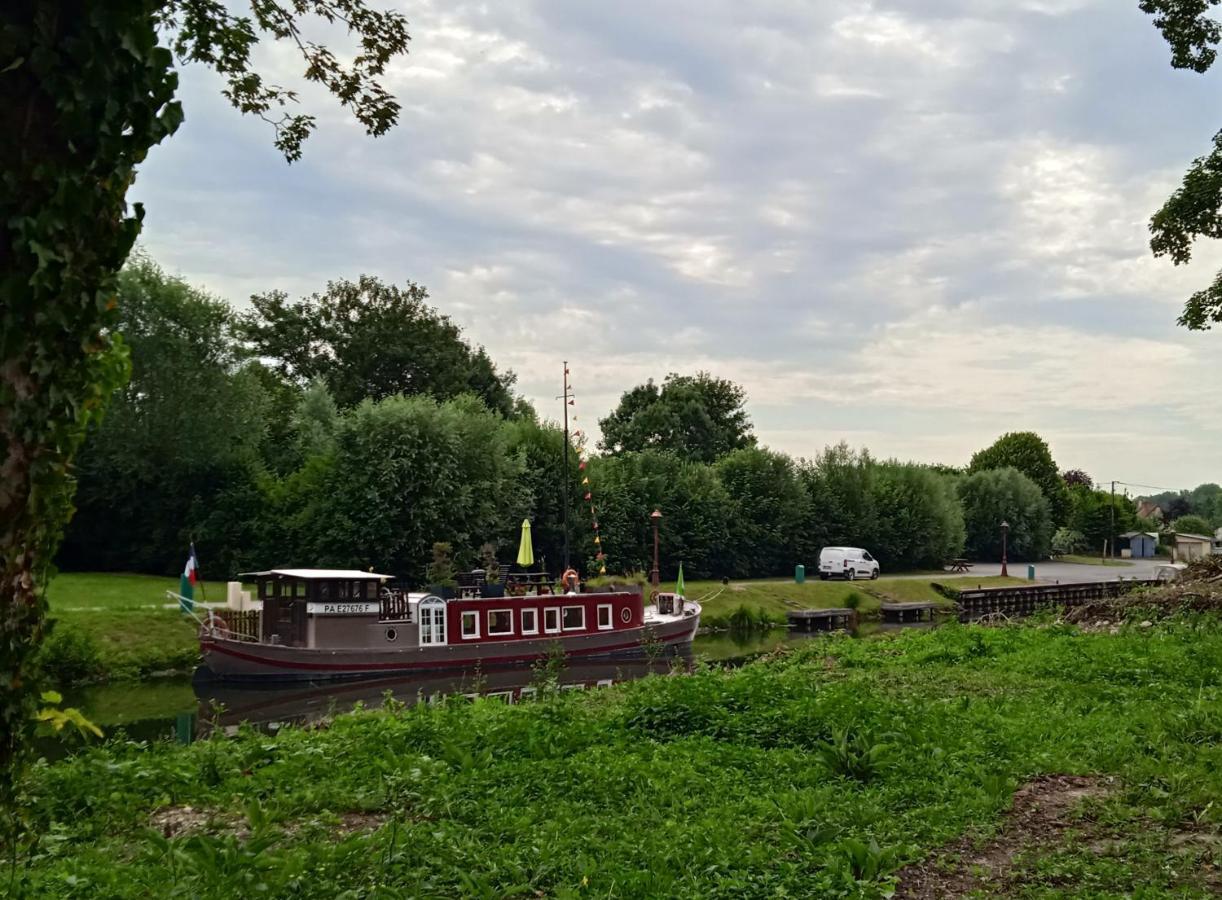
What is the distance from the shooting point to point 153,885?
521 centimetres

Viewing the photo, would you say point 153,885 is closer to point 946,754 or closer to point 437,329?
point 946,754

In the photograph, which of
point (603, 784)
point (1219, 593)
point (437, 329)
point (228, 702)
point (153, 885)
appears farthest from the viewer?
point (437, 329)

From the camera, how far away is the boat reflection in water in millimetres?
21125

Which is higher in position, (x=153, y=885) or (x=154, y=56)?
(x=154, y=56)

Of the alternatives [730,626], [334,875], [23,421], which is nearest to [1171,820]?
[334,875]

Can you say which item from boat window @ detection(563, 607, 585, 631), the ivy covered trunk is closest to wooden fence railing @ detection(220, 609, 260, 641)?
boat window @ detection(563, 607, 585, 631)

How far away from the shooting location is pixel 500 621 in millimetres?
29375

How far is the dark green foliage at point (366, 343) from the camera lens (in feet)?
180

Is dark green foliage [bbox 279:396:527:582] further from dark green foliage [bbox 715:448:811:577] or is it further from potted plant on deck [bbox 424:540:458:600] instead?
dark green foliage [bbox 715:448:811:577]

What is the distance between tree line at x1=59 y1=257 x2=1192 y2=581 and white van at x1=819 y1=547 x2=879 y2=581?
9.50ft

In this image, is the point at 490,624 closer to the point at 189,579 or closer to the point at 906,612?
the point at 189,579

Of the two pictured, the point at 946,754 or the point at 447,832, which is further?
the point at 946,754

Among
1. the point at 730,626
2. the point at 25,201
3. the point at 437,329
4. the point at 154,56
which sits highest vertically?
the point at 437,329

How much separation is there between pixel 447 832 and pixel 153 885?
1711mm
